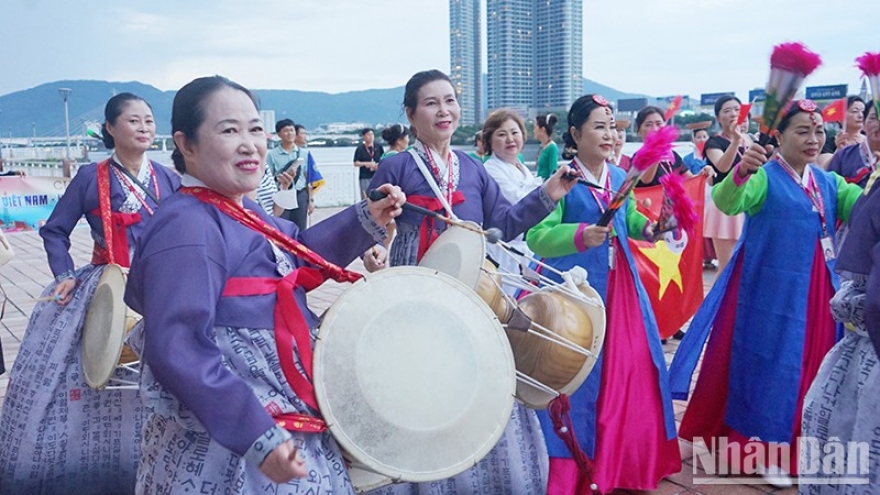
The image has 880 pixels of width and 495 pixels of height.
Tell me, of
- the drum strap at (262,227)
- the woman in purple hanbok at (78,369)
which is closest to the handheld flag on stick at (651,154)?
the drum strap at (262,227)

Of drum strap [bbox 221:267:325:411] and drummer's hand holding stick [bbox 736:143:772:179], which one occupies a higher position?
drummer's hand holding stick [bbox 736:143:772:179]

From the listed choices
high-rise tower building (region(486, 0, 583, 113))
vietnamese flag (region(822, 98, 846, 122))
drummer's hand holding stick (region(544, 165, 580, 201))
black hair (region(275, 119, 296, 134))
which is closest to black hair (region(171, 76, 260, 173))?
drummer's hand holding stick (region(544, 165, 580, 201))

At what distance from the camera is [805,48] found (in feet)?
8.45

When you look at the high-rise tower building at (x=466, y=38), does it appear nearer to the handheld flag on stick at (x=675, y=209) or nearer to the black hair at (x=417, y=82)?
the black hair at (x=417, y=82)

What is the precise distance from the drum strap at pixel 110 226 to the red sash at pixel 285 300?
151 centimetres

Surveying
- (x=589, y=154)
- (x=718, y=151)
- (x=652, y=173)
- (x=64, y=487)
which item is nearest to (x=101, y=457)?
(x=64, y=487)

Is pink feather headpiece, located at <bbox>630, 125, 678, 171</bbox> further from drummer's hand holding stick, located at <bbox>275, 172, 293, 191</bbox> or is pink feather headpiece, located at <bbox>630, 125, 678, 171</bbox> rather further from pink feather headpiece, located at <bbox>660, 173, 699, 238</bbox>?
drummer's hand holding stick, located at <bbox>275, 172, 293, 191</bbox>

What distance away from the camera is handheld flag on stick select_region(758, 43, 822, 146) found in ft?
8.37

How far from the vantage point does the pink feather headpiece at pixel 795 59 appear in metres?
2.54

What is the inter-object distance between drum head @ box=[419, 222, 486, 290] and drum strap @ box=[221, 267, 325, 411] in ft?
2.15

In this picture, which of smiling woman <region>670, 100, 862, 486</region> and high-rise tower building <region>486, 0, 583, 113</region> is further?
high-rise tower building <region>486, 0, 583, 113</region>

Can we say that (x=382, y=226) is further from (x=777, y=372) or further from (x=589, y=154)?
(x=777, y=372)

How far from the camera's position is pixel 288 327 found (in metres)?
1.60

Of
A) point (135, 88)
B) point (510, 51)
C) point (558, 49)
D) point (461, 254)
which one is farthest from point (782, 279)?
point (135, 88)
